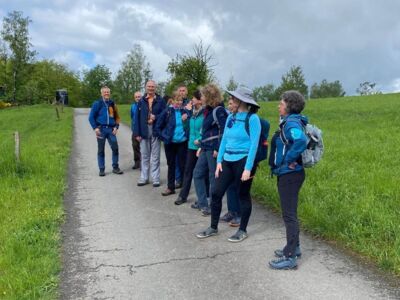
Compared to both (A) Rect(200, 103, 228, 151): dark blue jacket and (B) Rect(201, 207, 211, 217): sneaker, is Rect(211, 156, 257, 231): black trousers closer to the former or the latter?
(A) Rect(200, 103, 228, 151): dark blue jacket

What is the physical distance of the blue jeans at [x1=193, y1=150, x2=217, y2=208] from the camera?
628 cm

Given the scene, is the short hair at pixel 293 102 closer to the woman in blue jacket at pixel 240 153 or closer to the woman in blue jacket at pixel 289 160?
the woman in blue jacket at pixel 289 160

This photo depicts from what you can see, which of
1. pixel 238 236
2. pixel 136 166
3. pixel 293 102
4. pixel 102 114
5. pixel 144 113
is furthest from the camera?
pixel 136 166

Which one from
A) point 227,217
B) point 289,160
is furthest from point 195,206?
point 289,160

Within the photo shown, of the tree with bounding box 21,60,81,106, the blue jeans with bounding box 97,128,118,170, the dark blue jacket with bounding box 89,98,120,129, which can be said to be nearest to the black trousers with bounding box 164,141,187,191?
the blue jeans with bounding box 97,128,118,170

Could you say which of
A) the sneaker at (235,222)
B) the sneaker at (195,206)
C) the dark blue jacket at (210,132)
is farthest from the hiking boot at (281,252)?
the sneaker at (195,206)

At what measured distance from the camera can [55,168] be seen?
10.4 metres

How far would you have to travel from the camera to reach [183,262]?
483 centimetres

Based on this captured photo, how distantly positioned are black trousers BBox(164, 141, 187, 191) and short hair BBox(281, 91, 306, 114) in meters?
3.59

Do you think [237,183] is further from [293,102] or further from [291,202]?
[293,102]

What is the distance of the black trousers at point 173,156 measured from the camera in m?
7.93

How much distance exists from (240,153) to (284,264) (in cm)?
139

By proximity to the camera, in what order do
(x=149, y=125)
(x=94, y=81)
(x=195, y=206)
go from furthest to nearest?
1. (x=94, y=81)
2. (x=149, y=125)
3. (x=195, y=206)

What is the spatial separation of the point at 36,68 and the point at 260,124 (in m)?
72.2
